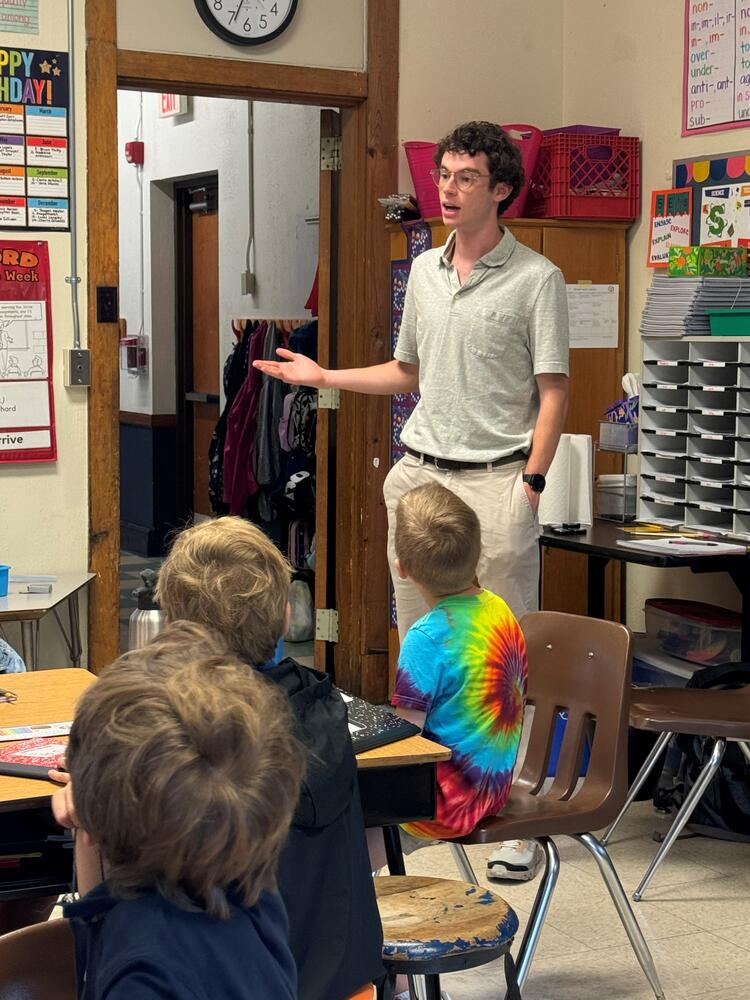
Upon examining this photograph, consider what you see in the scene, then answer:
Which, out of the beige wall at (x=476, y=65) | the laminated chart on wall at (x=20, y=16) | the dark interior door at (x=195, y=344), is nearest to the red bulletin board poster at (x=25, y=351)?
the laminated chart on wall at (x=20, y=16)

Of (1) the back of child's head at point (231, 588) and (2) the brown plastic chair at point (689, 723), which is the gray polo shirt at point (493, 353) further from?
(1) the back of child's head at point (231, 588)

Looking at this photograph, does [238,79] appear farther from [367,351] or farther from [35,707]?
[35,707]

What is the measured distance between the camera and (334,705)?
1962 mm

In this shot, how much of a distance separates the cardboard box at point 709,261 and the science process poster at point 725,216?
0.21 metres

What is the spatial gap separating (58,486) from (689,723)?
2.33 metres

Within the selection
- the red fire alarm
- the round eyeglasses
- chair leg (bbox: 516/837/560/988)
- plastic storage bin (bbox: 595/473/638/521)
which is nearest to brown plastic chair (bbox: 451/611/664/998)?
chair leg (bbox: 516/837/560/988)

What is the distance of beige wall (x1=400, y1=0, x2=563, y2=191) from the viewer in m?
5.31

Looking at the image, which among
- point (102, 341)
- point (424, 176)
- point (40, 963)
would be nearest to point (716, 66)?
point (424, 176)

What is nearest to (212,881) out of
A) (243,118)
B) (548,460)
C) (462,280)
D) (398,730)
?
(398,730)

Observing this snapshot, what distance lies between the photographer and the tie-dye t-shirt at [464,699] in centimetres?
260

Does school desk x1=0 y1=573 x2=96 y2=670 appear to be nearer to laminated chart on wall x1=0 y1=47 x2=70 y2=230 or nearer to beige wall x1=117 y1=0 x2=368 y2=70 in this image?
laminated chart on wall x1=0 y1=47 x2=70 y2=230

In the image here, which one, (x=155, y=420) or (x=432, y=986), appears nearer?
(x=432, y=986)

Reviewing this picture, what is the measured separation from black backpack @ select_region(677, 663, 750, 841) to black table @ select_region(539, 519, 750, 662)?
0.44ft

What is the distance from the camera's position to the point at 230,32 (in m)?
4.94
